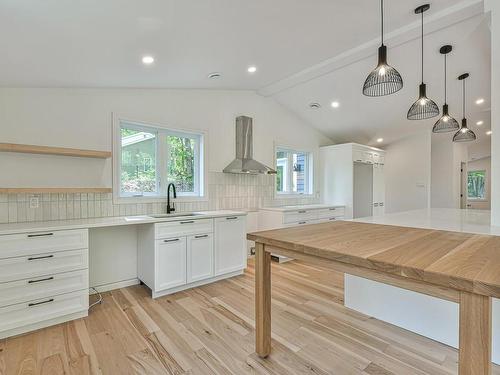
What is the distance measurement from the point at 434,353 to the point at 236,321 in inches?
57.2

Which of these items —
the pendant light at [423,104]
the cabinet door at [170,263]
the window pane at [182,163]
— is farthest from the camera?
the window pane at [182,163]

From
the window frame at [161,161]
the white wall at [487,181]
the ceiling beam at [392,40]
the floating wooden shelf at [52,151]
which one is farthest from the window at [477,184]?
the floating wooden shelf at [52,151]

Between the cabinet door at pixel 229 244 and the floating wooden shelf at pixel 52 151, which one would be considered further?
the cabinet door at pixel 229 244

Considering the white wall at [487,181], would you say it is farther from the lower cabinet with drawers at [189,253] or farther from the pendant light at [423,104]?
the lower cabinet with drawers at [189,253]

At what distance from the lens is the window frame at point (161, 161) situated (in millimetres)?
3006

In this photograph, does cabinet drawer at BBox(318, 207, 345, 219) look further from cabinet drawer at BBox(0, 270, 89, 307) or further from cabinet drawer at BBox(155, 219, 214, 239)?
cabinet drawer at BBox(0, 270, 89, 307)

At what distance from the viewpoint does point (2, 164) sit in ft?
7.80

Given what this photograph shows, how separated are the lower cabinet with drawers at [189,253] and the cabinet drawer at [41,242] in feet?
2.16

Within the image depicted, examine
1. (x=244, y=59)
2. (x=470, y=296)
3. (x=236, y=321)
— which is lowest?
(x=236, y=321)

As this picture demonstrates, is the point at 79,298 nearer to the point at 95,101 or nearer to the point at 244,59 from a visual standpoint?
the point at 95,101

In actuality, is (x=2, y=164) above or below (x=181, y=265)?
above

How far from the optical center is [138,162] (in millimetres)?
3281

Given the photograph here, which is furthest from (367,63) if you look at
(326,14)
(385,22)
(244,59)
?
(244,59)

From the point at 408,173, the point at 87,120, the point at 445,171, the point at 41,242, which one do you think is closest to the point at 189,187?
the point at 87,120
